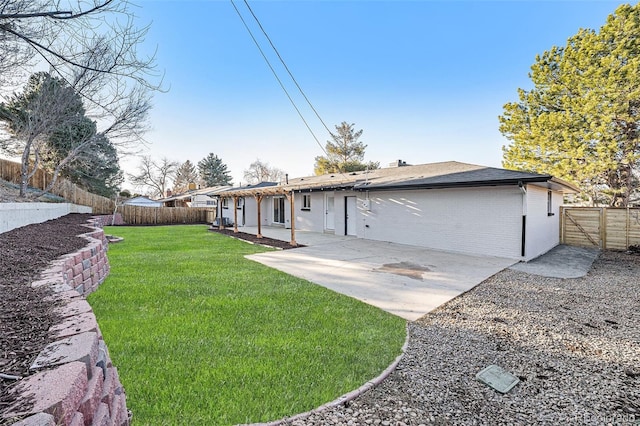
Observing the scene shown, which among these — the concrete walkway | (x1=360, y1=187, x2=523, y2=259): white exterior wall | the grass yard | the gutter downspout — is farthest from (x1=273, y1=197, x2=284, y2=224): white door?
the gutter downspout

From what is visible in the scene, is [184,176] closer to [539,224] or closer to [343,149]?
[343,149]

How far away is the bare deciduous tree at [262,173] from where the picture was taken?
42.1 meters

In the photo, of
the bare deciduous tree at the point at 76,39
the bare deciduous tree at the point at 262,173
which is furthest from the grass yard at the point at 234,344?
the bare deciduous tree at the point at 262,173

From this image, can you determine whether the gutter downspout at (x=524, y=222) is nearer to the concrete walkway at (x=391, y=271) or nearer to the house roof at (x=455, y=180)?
the house roof at (x=455, y=180)

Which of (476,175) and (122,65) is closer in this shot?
(122,65)

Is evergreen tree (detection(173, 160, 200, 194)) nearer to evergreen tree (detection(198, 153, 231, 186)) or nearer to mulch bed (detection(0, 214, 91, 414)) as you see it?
evergreen tree (detection(198, 153, 231, 186))

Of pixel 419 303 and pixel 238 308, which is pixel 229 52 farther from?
pixel 419 303

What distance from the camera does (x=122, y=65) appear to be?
4109mm

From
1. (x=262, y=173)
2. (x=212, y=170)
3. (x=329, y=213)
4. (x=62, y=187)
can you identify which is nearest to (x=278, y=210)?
(x=329, y=213)

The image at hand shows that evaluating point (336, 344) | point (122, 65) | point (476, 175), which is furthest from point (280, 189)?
point (336, 344)

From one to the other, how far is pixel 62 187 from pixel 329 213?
15151 millimetres

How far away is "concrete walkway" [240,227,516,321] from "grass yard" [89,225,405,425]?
0.61 metres

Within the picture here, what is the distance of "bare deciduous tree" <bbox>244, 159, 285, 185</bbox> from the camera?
1658 inches

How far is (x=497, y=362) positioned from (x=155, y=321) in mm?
3988
